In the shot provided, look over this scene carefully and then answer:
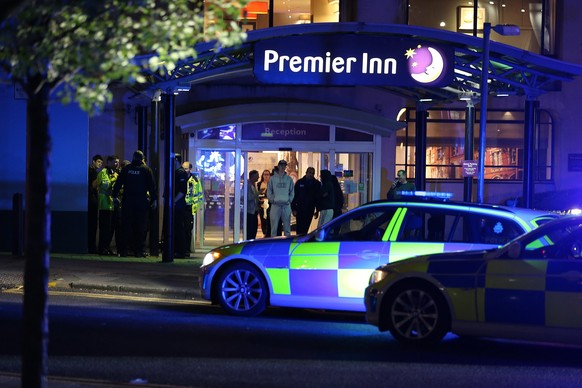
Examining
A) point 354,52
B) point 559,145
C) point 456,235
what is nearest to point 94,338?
point 456,235

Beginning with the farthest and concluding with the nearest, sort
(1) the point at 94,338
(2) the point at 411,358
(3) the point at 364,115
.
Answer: (3) the point at 364,115
(1) the point at 94,338
(2) the point at 411,358

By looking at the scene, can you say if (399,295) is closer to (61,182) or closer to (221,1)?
(221,1)

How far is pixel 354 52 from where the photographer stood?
1577 cm

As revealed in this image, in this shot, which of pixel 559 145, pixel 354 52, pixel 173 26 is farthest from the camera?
pixel 559 145

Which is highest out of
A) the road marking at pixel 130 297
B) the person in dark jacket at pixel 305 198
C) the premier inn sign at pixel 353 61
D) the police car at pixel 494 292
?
the premier inn sign at pixel 353 61

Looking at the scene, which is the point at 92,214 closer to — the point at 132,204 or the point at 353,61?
the point at 132,204

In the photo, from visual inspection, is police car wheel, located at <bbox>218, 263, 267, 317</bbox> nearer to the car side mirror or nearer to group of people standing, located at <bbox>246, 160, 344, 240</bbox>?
the car side mirror

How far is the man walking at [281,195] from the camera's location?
19219 millimetres

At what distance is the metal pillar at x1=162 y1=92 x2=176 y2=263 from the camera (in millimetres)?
16922

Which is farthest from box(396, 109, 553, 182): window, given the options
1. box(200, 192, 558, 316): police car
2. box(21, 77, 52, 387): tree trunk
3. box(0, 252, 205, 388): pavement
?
box(21, 77, 52, 387): tree trunk

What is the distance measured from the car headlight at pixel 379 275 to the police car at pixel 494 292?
0.01m

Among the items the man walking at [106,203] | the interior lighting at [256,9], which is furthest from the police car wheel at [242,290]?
the interior lighting at [256,9]

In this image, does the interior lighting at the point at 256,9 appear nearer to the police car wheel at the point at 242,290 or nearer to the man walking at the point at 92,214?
the man walking at the point at 92,214

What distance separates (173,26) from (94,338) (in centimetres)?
487
